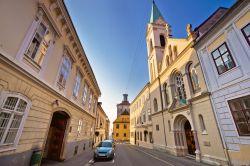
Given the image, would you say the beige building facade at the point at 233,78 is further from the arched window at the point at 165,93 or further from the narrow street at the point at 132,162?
the arched window at the point at 165,93

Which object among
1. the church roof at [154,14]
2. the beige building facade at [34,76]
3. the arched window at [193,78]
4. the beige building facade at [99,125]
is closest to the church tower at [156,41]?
the church roof at [154,14]

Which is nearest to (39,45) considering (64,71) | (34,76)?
(34,76)

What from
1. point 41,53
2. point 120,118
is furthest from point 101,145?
point 120,118

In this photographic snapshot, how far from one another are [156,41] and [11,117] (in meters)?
23.2

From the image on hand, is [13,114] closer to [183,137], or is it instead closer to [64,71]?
[64,71]

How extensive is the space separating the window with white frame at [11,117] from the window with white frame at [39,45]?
2.18 meters

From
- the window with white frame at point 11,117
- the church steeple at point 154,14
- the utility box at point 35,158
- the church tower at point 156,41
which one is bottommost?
the utility box at point 35,158

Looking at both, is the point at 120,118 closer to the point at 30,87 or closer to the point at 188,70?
the point at 188,70

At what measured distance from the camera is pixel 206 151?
9703mm

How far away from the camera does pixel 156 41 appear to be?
23.3 metres

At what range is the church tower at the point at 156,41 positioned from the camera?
22.0 meters

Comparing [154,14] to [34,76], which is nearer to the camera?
[34,76]

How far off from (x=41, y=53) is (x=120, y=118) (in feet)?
172

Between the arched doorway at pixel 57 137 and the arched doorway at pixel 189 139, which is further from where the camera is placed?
the arched doorway at pixel 189 139
